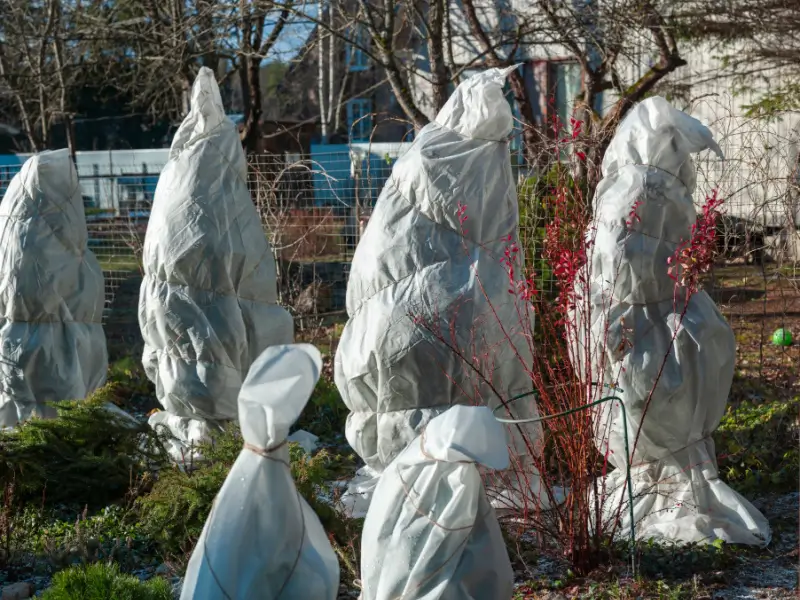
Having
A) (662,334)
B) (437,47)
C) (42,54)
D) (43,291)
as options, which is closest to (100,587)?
(662,334)

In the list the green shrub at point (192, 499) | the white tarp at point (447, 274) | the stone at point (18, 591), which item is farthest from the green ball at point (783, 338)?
the stone at point (18, 591)

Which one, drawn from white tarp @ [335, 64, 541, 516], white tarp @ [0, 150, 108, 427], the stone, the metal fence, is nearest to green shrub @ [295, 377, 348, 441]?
the metal fence

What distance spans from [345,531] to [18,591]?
4.90 feet

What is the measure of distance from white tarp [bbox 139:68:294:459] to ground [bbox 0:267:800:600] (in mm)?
770

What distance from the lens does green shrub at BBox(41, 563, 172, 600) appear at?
3.46 metres

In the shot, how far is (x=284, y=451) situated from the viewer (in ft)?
9.31

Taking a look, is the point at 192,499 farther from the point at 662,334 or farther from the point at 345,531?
the point at 662,334

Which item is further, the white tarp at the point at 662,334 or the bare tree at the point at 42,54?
the bare tree at the point at 42,54

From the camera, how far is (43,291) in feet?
21.7

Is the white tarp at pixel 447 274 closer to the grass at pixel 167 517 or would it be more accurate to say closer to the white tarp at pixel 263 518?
the grass at pixel 167 517

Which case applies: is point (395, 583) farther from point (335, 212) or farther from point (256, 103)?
point (256, 103)

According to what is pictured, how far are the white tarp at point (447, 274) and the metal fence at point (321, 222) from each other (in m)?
1.39

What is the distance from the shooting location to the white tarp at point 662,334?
4426 mm

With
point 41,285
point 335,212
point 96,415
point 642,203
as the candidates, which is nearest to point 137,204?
point 335,212
